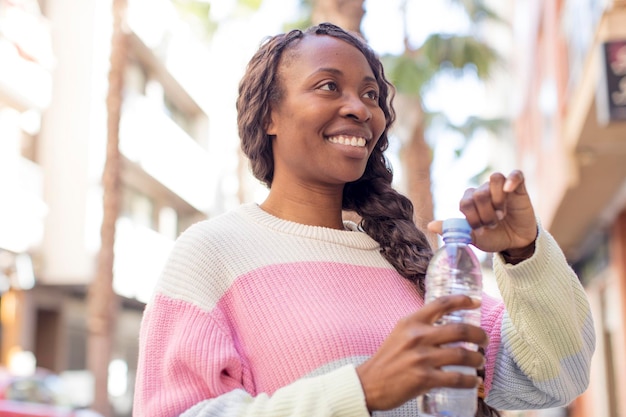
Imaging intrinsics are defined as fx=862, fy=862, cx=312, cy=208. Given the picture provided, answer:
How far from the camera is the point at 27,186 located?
19.7m

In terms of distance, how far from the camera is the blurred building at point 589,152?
25.1 feet

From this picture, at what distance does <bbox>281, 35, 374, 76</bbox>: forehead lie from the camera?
247cm

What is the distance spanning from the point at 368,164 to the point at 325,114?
0.41 m

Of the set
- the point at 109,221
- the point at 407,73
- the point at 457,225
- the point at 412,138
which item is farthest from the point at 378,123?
the point at 109,221

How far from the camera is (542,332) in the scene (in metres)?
2.21

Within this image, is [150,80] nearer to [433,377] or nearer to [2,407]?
[2,407]

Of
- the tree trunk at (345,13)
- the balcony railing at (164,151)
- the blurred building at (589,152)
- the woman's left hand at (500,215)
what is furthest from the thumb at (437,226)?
the balcony railing at (164,151)

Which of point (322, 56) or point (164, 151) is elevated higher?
point (164, 151)

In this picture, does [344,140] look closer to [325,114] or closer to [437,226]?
[325,114]

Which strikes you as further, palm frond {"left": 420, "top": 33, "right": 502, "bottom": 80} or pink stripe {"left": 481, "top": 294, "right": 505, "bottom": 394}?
palm frond {"left": 420, "top": 33, "right": 502, "bottom": 80}

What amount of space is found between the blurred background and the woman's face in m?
0.87

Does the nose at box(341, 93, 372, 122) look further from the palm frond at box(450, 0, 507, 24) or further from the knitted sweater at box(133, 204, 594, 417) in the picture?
the palm frond at box(450, 0, 507, 24)

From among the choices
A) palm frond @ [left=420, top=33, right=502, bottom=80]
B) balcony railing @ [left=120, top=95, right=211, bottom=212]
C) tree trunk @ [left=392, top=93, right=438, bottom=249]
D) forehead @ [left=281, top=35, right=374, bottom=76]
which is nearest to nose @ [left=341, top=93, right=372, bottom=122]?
forehead @ [left=281, top=35, right=374, bottom=76]

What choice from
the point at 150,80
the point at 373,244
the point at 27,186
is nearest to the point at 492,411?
the point at 373,244
